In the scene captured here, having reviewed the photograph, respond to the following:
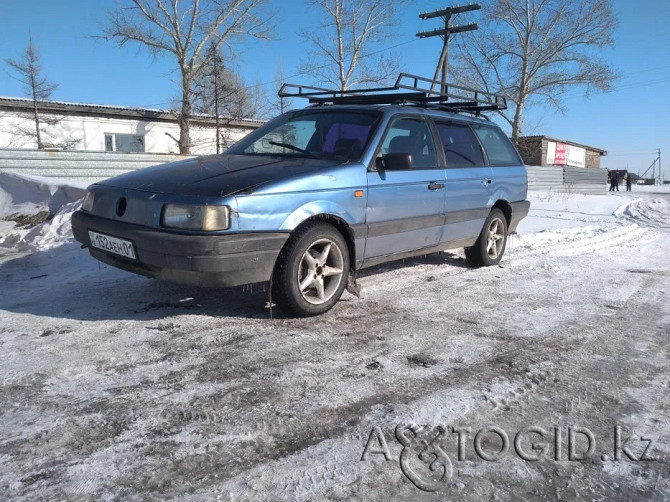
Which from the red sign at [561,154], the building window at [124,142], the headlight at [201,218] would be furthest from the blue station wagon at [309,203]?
the red sign at [561,154]

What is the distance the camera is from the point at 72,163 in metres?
9.43

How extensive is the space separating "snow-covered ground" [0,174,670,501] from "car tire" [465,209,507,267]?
90 cm

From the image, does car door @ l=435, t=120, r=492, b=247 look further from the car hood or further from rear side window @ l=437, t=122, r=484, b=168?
the car hood

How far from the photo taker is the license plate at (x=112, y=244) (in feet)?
11.2

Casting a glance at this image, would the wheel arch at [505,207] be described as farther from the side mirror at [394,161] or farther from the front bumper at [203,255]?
the front bumper at [203,255]

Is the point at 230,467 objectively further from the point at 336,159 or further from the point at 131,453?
the point at 336,159

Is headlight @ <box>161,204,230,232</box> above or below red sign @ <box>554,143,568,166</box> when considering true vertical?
below

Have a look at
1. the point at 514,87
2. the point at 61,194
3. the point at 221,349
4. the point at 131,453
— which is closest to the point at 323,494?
the point at 131,453

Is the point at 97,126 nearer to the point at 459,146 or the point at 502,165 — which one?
the point at 502,165

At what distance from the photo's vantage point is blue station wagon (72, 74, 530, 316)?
127 inches

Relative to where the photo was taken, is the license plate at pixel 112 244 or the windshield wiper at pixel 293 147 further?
the windshield wiper at pixel 293 147

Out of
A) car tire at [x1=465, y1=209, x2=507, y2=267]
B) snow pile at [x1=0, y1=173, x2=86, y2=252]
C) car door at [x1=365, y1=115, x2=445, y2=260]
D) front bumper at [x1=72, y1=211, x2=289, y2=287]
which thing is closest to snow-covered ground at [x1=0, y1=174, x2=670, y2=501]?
front bumper at [x1=72, y1=211, x2=289, y2=287]

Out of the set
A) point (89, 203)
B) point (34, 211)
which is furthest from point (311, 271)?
point (34, 211)

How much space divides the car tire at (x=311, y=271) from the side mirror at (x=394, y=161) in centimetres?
71
